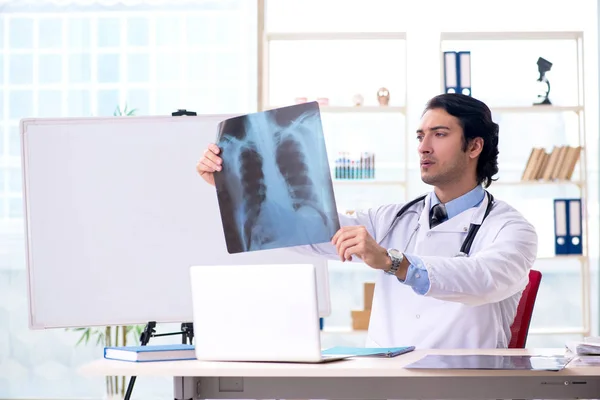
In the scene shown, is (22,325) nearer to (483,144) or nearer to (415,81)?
(415,81)

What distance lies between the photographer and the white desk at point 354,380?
1565 millimetres

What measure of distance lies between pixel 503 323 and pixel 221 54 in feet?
9.71

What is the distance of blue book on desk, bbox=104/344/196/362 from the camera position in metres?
1.68

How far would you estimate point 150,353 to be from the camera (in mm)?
1693

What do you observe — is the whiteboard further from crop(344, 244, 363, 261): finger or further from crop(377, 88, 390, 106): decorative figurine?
crop(377, 88, 390, 106): decorative figurine

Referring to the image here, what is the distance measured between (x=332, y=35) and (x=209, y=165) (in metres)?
2.45

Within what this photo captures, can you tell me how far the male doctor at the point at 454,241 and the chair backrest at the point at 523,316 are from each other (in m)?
0.02

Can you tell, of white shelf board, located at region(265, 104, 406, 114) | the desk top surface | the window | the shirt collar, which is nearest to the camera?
the desk top surface

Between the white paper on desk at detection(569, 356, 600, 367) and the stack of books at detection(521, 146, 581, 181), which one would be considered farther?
the stack of books at detection(521, 146, 581, 181)

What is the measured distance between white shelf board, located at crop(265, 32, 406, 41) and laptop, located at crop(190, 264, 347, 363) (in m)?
2.90

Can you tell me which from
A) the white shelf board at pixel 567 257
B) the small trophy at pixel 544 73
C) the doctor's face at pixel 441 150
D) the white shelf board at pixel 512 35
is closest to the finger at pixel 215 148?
the doctor's face at pixel 441 150

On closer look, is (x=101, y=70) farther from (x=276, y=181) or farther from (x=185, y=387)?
(x=185, y=387)

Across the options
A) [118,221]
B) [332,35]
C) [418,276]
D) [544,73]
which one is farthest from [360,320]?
[418,276]

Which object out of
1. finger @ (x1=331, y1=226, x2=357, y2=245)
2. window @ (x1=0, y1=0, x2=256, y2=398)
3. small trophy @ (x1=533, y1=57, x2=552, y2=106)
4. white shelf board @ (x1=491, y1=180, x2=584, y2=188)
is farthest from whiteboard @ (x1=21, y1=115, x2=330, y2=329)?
small trophy @ (x1=533, y1=57, x2=552, y2=106)
